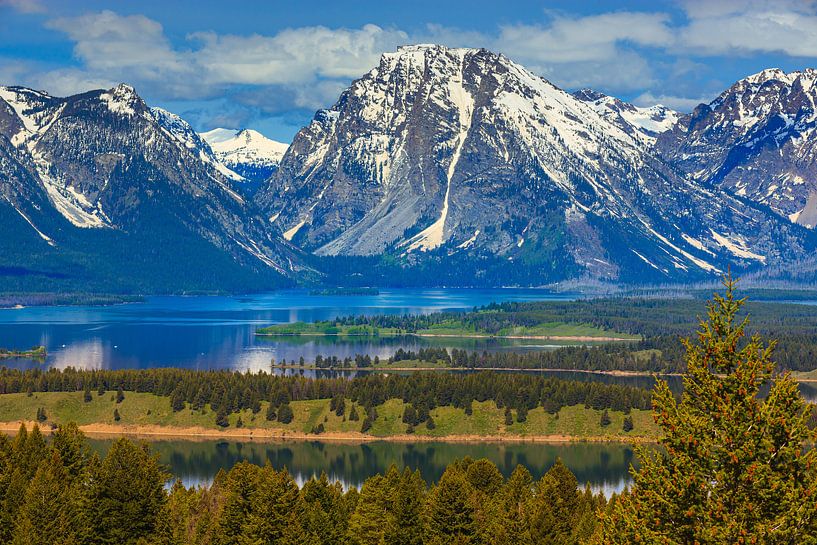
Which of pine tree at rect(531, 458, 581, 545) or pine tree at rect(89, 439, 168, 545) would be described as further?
pine tree at rect(531, 458, 581, 545)

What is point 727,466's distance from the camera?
110ft

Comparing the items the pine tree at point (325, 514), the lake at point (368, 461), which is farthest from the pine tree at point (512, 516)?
the lake at point (368, 461)

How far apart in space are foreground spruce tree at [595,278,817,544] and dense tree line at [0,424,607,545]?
54150mm

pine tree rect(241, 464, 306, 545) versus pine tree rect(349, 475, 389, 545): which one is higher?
pine tree rect(241, 464, 306, 545)

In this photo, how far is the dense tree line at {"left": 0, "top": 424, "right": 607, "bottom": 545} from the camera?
88812 mm

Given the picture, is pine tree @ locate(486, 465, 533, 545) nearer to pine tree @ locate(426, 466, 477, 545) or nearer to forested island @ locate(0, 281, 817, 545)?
forested island @ locate(0, 281, 817, 545)

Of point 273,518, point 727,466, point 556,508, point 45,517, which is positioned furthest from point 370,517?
point 727,466

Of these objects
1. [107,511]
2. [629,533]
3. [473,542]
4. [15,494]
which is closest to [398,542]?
[473,542]

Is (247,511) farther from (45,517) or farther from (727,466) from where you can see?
(727,466)

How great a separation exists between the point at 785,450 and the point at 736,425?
136cm

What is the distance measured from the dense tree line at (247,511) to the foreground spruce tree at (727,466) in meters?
54.1

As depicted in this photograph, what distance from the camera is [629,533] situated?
3450cm

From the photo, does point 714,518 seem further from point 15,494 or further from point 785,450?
point 15,494

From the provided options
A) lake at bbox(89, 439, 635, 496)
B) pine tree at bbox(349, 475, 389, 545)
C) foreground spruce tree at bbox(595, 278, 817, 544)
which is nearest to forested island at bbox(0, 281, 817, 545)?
foreground spruce tree at bbox(595, 278, 817, 544)
